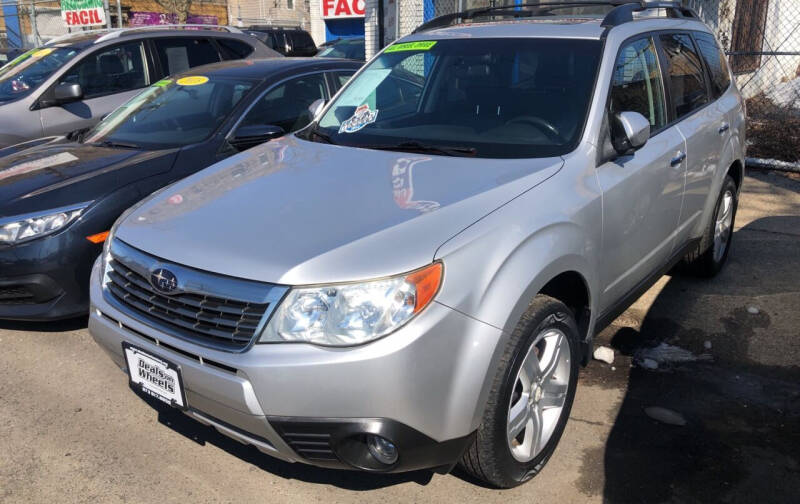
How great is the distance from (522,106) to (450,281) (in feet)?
4.65

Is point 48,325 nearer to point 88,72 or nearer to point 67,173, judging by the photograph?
point 67,173

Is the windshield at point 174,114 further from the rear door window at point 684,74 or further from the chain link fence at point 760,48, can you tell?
the chain link fence at point 760,48

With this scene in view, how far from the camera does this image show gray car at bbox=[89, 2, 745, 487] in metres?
2.25

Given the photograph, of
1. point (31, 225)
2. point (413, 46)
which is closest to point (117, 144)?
point (31, 225)

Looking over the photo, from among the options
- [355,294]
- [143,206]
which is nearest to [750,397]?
[355,294]

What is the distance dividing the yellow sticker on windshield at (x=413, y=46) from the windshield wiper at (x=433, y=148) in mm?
875

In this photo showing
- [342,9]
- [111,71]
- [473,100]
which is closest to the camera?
[473,100]

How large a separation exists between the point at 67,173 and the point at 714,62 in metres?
4.30

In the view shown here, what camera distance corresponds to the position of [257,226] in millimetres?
2588

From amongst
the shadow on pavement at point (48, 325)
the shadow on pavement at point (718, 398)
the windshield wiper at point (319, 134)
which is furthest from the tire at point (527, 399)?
the shadow on pavement at point (48, 325)

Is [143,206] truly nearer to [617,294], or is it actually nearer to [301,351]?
[301,351]

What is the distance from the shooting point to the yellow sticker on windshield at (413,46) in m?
3.94

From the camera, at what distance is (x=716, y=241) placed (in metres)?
4.95

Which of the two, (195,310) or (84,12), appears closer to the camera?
(195,310)
